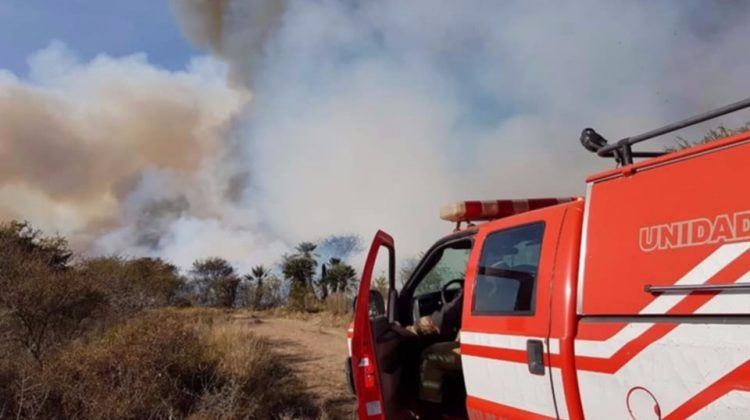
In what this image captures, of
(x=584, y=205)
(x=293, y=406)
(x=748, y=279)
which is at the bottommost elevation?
(x=293, y=406)

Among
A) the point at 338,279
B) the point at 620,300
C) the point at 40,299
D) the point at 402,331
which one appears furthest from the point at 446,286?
the point at 338,279

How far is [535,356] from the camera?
113 inches

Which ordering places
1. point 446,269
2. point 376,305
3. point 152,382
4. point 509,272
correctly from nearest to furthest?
point 509,272 → point 376,305 → point 446,269 → point 152,382

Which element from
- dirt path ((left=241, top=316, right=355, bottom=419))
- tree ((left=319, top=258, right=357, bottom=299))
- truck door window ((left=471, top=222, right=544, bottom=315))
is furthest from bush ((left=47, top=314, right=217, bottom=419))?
tree ((left=319, top=258, right=357, bottom=299))

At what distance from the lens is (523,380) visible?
2977 mm

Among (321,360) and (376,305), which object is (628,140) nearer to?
(376,305)

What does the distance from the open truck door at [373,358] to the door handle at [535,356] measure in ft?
4.22

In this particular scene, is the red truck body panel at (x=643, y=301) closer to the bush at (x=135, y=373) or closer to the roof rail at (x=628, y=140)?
the roof rail at (x=628, y=140)

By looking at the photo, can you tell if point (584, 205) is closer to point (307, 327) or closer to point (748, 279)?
point (748, 279)

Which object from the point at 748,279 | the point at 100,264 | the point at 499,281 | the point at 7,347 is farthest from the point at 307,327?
the point at 748,279

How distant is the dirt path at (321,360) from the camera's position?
25.1ft

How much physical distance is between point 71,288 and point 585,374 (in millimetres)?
7892

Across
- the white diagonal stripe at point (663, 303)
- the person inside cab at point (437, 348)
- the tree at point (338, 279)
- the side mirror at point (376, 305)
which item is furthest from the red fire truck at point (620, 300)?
the tree at point (338, 279)

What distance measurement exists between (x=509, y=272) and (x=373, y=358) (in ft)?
3.71
